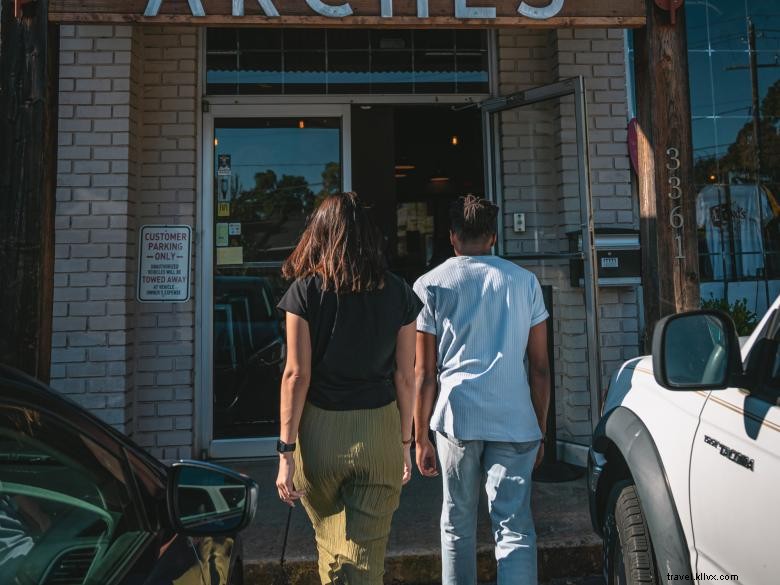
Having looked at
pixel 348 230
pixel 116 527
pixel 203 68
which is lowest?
pixel 116 527

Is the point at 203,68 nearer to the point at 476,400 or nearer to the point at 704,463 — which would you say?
the point at 476,400

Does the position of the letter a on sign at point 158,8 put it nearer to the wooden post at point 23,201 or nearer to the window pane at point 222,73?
the wooden post at point 23,201

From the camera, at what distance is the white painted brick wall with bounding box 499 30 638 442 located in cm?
498

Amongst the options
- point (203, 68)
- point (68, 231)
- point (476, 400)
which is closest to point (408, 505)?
point (476, 400)

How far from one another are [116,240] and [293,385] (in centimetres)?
291

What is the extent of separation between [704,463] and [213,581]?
1401 mm

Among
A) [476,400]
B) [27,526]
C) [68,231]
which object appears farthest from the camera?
[68,231]

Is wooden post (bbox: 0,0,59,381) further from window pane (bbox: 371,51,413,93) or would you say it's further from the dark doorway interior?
window pane (bbox: 371,51,413,93)

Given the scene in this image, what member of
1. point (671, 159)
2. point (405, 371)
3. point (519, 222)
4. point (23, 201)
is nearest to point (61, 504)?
point (405, 371)

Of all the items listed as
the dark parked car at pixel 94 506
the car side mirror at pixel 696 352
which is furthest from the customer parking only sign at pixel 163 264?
the car side mirror at pixel 696 352

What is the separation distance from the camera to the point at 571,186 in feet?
16.6

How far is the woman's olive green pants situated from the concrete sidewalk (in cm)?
121

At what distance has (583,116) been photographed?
14.7 feet

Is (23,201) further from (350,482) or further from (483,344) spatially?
(483,344)
